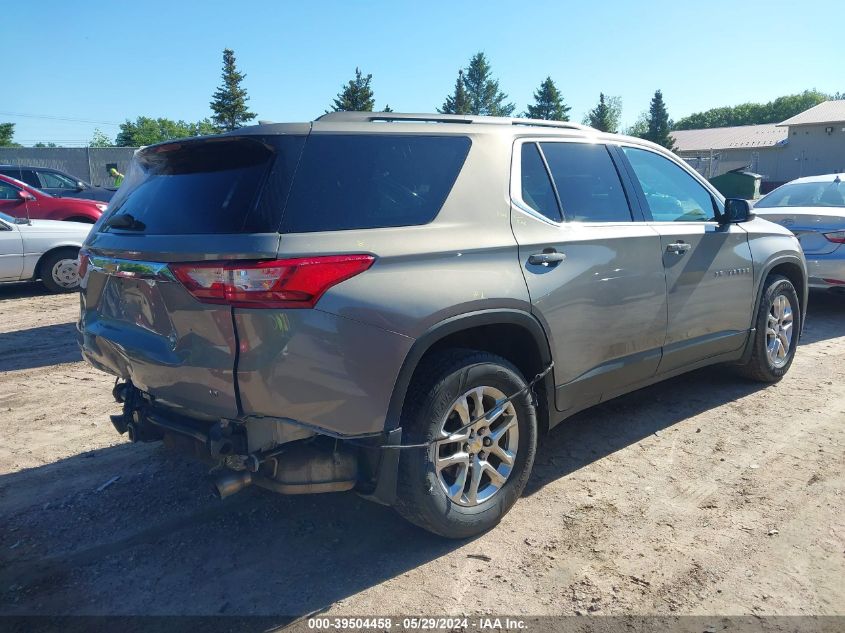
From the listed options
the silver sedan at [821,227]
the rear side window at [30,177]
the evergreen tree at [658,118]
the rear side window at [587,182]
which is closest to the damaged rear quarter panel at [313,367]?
the rear side window at [587,182]

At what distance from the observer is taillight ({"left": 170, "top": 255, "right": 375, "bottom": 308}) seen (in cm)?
252

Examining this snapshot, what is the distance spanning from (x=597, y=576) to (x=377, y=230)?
177cm

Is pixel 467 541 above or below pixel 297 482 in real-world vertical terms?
below

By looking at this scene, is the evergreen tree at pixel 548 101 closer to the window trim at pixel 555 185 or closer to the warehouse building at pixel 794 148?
the warehouse building at pixel 794 148

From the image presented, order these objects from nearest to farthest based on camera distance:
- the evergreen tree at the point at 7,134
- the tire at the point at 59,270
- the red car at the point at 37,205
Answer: the tire at the point at 59,270, the red car at the point at 37,205, the evergreen tree at the point at 7,134

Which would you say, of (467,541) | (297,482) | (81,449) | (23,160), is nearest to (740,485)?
(467,541)

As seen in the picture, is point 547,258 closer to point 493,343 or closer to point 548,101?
point 493,343

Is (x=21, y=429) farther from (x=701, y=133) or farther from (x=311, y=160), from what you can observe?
(x=701, y=133)

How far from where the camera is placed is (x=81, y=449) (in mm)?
4254

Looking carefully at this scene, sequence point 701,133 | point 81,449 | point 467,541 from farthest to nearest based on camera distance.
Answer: point 701,133, point 81,449, point 467,541

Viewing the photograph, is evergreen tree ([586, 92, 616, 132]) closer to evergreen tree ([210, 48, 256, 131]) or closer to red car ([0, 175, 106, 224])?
evergreen tree ([210, 48, 256, 131])

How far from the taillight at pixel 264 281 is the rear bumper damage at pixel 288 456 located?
478mm

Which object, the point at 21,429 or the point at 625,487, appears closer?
the point at 625,487

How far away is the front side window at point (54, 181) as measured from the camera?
51.4ft
